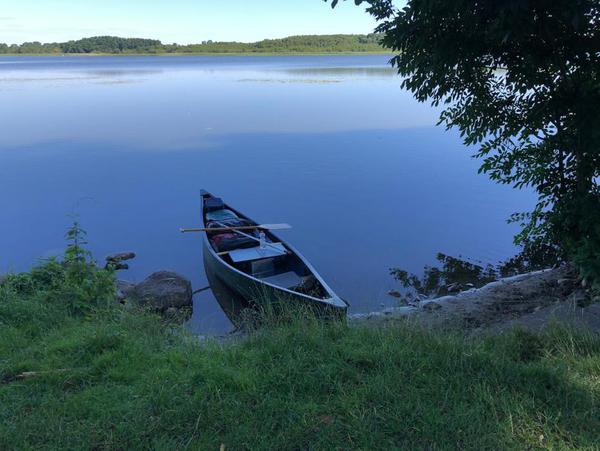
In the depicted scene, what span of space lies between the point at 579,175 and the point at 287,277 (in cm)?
503

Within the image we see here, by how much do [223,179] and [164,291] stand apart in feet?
26.9

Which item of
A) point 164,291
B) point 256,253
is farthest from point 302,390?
point 256,253

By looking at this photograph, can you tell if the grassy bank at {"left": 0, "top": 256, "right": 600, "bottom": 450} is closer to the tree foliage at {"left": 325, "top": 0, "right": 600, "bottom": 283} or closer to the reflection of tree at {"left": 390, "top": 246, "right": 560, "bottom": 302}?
the tree foliage at {"left": 325, "top": 0, "right": 600, "bottom": 283}

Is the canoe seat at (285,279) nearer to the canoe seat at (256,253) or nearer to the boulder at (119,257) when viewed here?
the canoe seat at (256,253)

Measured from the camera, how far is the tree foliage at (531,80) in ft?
15.2

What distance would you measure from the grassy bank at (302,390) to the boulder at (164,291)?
4.03m

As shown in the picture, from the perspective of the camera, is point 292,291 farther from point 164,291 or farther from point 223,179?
point 223,179

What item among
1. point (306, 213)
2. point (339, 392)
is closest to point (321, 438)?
point (339, 392)

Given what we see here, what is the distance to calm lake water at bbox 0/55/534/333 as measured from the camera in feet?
37.6

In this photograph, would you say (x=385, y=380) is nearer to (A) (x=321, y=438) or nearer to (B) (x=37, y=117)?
(A) (x=321, y=438)

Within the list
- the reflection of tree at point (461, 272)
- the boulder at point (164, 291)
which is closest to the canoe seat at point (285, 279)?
the boulder at point (164, 291)

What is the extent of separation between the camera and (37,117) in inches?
1053

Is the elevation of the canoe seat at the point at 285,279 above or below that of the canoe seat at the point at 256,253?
below

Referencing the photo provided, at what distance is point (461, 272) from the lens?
1055 centimetres
